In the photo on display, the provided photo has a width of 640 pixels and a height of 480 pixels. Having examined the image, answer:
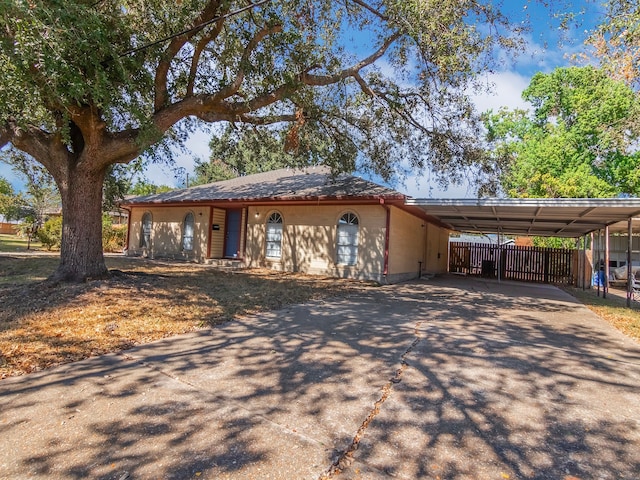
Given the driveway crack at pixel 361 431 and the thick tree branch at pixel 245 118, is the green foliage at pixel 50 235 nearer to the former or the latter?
the thick tree branch at pixel 245 118

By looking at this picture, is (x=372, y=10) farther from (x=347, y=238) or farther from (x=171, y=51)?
(x=347, y=238)

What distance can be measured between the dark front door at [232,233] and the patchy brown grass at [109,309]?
242 inches

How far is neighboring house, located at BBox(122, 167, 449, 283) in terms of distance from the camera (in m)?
12.2

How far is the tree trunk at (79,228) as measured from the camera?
749cm

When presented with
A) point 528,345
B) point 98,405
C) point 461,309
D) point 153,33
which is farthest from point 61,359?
point 461,309

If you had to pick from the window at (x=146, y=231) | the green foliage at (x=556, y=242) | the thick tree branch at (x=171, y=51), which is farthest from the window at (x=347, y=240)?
the green foliage at (x=556, y=242)

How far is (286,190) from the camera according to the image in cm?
1412

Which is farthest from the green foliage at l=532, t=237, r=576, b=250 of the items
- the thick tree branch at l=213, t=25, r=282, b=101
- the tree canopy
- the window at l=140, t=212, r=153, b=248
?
the window at l=140, t=212, r=153, b=248

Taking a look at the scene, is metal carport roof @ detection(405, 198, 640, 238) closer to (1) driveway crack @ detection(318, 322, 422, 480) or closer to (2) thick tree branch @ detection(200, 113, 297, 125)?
(2) thick tree branch @ detection(200, 113, 297, 125)

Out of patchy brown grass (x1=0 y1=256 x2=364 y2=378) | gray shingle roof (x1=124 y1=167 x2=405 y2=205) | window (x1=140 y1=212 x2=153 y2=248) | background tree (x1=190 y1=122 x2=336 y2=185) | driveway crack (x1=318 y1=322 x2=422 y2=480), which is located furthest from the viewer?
window (x1=140 y1=212 x2=153 y2=248)

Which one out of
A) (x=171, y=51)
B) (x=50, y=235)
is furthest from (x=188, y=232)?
(x=171, y=51)

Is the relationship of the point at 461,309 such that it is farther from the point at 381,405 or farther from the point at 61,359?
the point at 61,359

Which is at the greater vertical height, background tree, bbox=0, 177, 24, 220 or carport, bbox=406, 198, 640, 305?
background tree, bbox=0, 177, 24, 220

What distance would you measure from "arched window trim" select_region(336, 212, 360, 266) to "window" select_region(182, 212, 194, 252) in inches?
296
